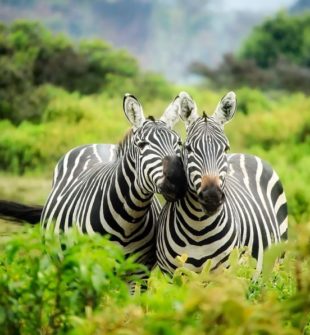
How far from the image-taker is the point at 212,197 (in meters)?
4.86

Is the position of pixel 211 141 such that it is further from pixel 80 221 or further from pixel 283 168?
pixel 283 168

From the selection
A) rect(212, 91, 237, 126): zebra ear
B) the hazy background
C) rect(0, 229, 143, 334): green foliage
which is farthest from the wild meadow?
the hazy background

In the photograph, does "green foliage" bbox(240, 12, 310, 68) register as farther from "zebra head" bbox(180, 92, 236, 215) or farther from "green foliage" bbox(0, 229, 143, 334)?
"green foliage" bbox(0, 229, 143, 334)

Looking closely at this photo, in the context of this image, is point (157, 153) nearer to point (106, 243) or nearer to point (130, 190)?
point (130, 190)

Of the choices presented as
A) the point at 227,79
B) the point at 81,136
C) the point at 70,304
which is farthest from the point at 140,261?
the point at 227,79

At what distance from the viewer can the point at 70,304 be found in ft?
8.85

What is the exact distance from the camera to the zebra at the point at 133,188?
509 cm

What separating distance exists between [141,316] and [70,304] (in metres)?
0.28

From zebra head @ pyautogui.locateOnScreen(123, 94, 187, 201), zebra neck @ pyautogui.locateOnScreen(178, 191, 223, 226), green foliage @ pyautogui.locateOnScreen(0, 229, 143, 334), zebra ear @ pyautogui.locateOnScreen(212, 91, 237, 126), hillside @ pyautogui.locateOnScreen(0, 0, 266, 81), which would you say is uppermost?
hillside @ pyautogui.locateOnScreen(0, 0, 266, 81)

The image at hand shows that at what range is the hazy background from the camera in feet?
A: 375

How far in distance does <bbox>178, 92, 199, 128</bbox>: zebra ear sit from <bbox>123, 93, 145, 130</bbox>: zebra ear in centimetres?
23

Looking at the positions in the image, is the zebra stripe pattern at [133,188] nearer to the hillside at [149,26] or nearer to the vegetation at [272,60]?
the vegetation at [272,60]

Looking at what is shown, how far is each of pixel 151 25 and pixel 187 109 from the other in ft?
401

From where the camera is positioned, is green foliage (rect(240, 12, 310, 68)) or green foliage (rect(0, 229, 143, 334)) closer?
green foliage (rect(0, 229, 143, 334))
